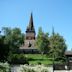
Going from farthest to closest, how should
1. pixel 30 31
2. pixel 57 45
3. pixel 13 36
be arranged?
pixel 30 31
pixel 13 36
pixel 57 45

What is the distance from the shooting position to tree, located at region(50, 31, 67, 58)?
82.0 metres

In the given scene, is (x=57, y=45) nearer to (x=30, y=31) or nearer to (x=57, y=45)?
(x=57, y=45)

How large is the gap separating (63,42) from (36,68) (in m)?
56.4

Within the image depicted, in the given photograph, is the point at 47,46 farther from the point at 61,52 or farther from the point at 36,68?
the point at 36,68

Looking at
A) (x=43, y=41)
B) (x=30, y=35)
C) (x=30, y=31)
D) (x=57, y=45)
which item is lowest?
(x=57, y=45)

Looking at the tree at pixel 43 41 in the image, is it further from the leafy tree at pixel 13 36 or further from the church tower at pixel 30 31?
the church tower at pixel 30 31

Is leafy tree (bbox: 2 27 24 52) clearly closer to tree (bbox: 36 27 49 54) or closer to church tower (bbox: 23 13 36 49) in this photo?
tree (bbox: 36 27 49 54)

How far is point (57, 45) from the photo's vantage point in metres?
83.6

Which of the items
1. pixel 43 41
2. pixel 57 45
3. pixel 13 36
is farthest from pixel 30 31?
pixel 57 45

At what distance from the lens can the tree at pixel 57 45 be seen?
3227 inches

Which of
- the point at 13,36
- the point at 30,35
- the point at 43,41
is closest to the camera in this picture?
the point at 43,41

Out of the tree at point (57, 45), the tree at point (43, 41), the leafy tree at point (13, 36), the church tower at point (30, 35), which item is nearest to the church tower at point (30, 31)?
the church tower at point (30, 35)

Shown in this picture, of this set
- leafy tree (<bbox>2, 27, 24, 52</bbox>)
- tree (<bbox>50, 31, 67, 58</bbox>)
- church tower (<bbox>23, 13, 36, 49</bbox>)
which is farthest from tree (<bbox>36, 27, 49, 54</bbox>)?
church tower (<bbox>23, 13, 36, 49</bbox>)

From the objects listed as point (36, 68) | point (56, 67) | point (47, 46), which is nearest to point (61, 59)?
point (47, 46)
